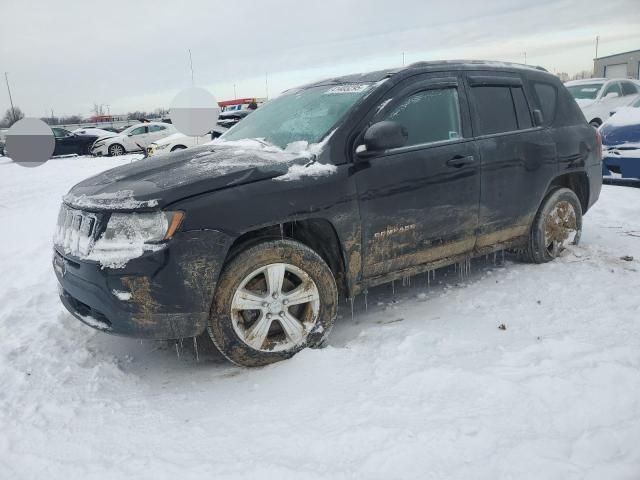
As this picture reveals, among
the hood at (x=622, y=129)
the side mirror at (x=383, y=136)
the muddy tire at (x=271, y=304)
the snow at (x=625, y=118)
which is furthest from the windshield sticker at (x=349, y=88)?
the snow at (x=625, y=118)

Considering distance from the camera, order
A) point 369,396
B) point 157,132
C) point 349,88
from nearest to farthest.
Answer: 1. point 369,396
2. point 349,88
3. point 157,132

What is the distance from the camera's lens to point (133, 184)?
290 centimetres

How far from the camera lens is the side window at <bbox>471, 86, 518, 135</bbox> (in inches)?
156

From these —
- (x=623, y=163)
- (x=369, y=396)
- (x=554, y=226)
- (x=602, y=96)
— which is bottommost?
(x=369, y=396)

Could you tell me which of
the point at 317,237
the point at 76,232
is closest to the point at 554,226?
the point at 317,237

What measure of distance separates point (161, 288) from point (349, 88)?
6.56 ft

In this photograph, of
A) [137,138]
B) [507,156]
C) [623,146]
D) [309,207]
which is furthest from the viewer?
[137,138]

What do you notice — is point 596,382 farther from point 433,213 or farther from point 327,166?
point 327,166

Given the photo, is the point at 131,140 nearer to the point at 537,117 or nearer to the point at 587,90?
the point at 587,90

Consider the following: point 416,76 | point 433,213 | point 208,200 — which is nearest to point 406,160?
point 433,213

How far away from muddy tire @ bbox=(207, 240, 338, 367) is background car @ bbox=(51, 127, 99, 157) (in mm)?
21583

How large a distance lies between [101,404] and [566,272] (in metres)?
3.73

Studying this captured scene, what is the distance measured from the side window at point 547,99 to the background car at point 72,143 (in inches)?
833

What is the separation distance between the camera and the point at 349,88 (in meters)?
3.67
